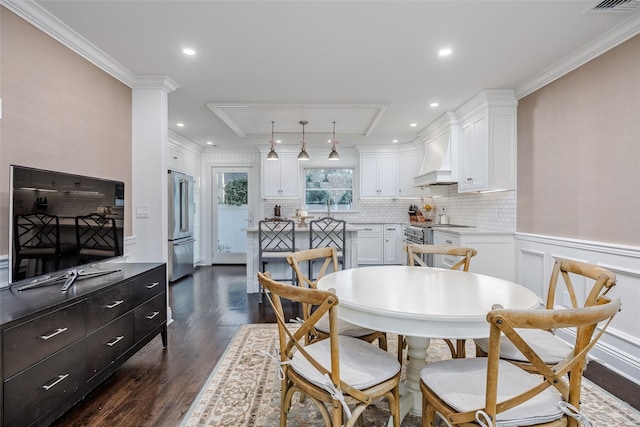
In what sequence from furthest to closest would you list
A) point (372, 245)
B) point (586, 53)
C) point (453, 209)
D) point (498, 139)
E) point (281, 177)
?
point (281, 177), point (372, 245), point (453, 209), point (498, 139), point (586, 53)

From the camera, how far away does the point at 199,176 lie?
6.53 meters

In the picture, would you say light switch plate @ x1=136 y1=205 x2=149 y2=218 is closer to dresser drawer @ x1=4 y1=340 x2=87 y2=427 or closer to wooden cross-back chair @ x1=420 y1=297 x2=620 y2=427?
dresser drawer @ x1=4 y1=340 x2=87 y2=427

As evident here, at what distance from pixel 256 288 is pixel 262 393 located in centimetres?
244

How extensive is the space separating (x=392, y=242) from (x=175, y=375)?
4891 mm

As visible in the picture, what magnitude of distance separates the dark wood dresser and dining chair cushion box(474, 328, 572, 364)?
2.21 m

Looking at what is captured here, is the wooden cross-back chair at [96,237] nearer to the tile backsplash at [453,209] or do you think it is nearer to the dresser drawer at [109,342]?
the dresser drawer at [109,342]

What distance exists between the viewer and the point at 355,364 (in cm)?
140

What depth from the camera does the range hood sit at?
4414 millimetres

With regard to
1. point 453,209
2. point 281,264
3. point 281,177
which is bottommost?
point 281,264

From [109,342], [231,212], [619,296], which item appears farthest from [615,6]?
[231,212]

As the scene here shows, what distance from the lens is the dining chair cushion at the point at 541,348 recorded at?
4.83 feet

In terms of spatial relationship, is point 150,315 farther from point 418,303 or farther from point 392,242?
point 392,242

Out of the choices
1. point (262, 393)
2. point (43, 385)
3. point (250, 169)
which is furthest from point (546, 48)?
point (250, 169)

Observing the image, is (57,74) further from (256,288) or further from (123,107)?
(256,288)
